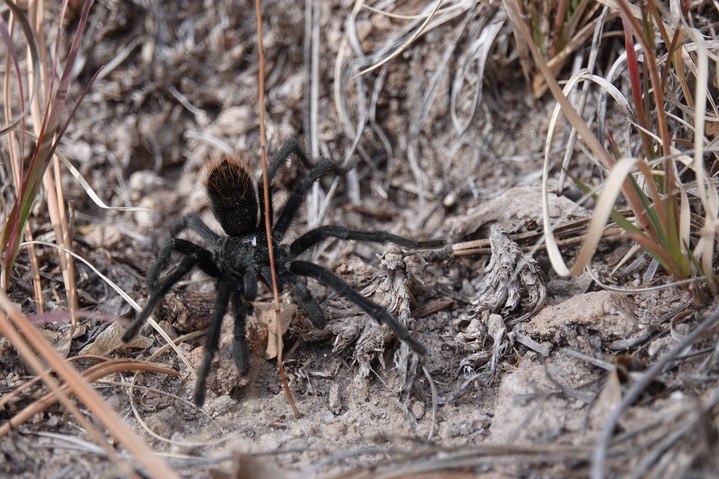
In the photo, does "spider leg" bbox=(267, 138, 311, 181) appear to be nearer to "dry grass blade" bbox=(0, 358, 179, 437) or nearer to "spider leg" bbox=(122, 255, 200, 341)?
"spider leg" bbox=(122, 255, 200, 341)

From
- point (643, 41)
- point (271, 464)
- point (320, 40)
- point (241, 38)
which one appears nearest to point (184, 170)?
point (241, 38)

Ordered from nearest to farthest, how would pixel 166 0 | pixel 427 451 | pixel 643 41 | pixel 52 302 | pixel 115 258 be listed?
pixel 427 451 → pixel 643 41 → pixel 52 302 → pixel 115 258 → pixel 166 0

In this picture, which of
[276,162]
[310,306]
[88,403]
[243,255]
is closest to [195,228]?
[243,255]

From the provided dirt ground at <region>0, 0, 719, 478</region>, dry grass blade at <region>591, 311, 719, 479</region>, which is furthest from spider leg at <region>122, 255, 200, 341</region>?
dry grass blade at <region>591, 311, 719, 479</region>

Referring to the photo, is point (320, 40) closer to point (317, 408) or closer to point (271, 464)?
point (317, 408)

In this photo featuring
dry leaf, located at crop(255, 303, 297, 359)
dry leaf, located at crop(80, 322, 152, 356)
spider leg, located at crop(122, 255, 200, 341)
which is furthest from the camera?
dry leaf, located at crop(255, 303, 297, 359)

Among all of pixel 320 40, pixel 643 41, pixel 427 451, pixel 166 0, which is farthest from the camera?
pixel 166 0

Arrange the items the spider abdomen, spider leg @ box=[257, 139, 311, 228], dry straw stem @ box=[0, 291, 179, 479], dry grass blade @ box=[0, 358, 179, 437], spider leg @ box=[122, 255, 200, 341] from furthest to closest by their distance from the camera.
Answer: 1. spider leg @ box=[257, 139, 311, 228]
2. the spider abdomen
3. spider leg @ box=[122, 255, 200, 341]
4. dry grass blade @ box=[0, 358, 179, 437]
5. dry straw stem @ box=[0, 291, 179, 479]

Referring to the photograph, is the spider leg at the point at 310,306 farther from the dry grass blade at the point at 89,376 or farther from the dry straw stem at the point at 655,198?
the dry straw stem at the point at 655,198
